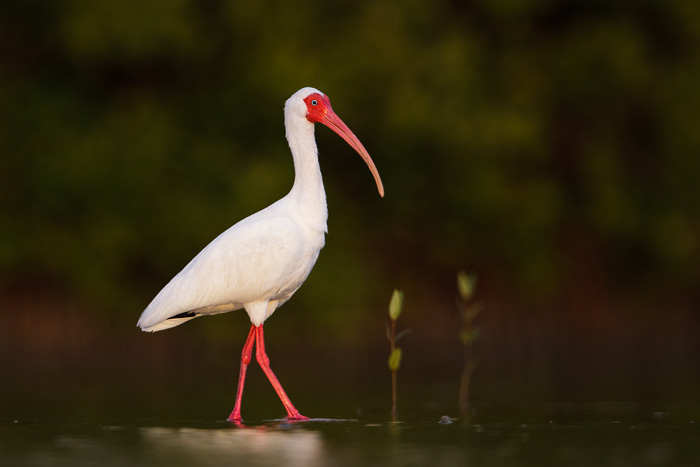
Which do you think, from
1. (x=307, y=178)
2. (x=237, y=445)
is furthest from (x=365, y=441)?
(x=307, y=178)

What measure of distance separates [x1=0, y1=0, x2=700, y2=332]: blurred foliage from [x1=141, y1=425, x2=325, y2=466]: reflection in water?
11.4 meters

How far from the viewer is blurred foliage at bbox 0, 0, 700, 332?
2162 cm

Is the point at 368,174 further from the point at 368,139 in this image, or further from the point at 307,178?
the point at 307,178

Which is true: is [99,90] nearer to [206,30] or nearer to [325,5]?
[206,30]

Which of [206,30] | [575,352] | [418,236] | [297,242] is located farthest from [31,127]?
[297,242]

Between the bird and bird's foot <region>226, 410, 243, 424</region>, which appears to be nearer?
bird's foot <region>226, 410, 243, 424</region>

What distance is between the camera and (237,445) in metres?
8.66

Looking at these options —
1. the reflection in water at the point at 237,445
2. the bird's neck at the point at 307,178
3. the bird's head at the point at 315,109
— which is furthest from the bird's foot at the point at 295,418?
the bird's head at the point at 315,109

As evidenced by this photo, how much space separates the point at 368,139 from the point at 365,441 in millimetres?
14459

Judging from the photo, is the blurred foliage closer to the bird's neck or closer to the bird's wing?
the bird's neck

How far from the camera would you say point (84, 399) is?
12.9 meters

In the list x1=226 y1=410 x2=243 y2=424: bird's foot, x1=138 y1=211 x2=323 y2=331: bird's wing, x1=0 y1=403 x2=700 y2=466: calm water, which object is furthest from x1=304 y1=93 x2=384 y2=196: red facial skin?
x1=0 y1=403 x2=700 y2=466: calm water

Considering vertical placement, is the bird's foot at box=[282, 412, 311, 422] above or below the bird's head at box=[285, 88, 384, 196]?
below

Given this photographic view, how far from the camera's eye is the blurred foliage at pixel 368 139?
2162 centimetres
